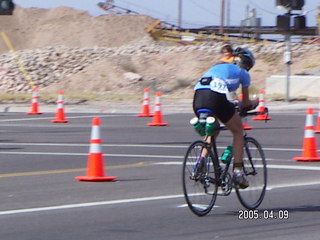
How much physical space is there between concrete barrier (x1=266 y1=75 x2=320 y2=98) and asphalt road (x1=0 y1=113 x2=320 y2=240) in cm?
1520

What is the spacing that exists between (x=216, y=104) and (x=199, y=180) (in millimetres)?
813

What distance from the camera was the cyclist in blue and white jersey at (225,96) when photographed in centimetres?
906

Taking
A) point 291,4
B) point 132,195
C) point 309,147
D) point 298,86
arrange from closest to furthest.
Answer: point 132,195
point 309,147
point 291,4
point 298,86

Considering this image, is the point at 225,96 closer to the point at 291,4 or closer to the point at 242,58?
the point at 242,58

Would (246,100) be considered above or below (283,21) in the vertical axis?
below

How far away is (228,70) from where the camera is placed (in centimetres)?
920

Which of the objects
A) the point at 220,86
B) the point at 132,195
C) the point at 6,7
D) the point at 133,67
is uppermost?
the point at 6,7

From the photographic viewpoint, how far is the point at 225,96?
9086 mm

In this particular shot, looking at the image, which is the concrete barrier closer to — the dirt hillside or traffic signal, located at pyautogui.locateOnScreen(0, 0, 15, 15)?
the dirt hillside

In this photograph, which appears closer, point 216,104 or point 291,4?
point 216,104

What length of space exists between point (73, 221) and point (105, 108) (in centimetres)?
2289

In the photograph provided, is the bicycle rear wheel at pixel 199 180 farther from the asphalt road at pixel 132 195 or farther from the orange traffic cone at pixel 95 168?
the orange traffic cone at pixel 95 168

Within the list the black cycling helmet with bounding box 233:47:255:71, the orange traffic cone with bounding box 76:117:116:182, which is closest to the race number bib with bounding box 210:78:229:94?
the black cycling helmet with bounding box 233:47:255:71

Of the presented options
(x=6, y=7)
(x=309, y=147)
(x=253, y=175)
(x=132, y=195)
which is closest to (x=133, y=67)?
(x=6, y=7)
